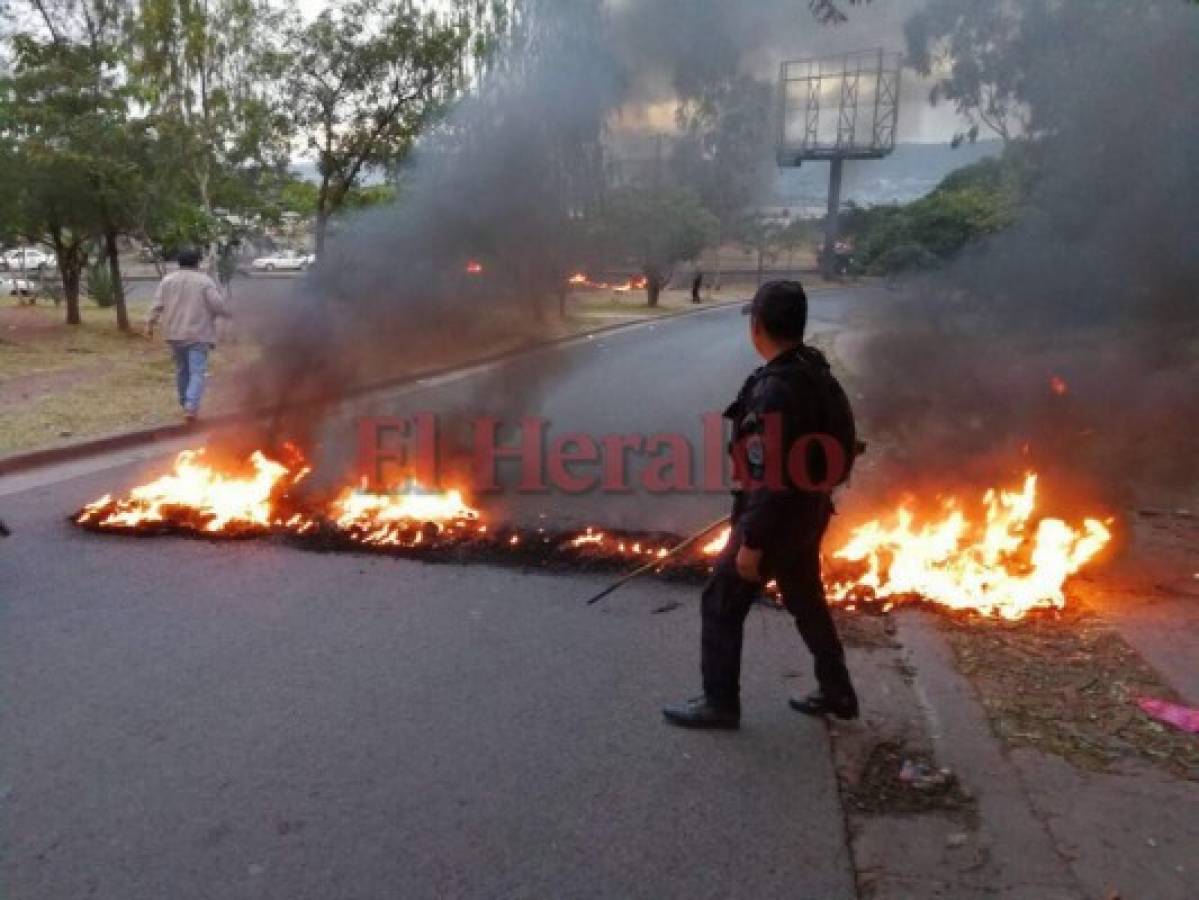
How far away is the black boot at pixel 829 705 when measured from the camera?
3.28 m

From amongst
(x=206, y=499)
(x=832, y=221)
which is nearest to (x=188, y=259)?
(x=206, y=499)

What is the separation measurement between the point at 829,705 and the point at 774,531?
76 cm

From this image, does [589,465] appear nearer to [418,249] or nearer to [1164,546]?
[418,249]

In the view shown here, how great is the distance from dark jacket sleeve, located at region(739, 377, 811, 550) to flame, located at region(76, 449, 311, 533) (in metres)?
3.57

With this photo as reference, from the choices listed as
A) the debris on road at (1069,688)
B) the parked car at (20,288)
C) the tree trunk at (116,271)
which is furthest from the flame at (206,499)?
the parked car at (20,288)

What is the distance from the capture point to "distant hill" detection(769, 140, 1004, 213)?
23.5 ft

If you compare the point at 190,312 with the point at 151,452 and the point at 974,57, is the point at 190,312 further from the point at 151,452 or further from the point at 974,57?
the point at 974,57

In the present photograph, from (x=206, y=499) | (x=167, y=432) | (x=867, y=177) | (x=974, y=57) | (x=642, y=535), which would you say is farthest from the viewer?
(x=167, y=432)

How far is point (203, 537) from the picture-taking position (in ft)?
17.6

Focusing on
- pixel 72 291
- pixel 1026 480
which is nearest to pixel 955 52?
pixel 1026 480

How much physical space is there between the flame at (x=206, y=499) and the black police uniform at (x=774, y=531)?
335 cm

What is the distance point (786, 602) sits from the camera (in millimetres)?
3295

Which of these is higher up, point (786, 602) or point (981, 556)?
point (786, 602)

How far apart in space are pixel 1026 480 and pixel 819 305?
295 centimetres
